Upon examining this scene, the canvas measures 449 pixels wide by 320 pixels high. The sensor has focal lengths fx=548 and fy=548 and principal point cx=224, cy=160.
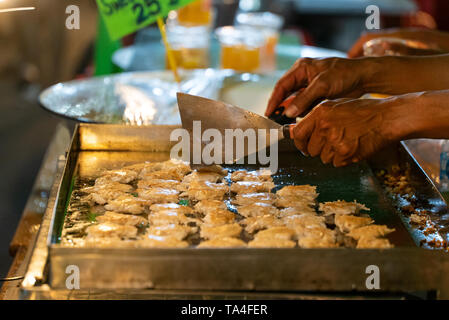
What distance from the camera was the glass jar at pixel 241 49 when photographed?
3885 millimetres

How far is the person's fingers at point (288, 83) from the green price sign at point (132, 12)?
2.25 ft

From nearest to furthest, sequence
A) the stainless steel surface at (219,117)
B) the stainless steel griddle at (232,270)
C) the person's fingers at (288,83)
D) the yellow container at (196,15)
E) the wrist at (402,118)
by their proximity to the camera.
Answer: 1. the stainless steel griddle at (232,270)
2. the wrist at (402,118)
3. the stainless steel surface at (219,117)
4. the person's fingers at (288,83)
5. the yellow container at (196,15)

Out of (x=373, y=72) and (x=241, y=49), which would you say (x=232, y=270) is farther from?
(x=241, y=49)

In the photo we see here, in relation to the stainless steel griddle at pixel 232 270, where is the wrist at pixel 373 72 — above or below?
above

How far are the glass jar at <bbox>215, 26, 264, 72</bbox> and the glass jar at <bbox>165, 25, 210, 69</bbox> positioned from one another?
145 millimetres

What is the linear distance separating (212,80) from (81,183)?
1.33 meters

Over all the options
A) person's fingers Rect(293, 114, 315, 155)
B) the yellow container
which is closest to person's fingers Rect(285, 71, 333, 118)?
person's fingers Rect(293, 114, 315, 155)

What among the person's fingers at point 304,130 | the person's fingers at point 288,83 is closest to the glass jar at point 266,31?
the person's fingers at point 288,83

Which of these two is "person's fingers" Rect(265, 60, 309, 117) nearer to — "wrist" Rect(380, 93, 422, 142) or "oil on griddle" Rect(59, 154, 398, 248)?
"oil on griddle" Rect(59, 154, 398, 248)

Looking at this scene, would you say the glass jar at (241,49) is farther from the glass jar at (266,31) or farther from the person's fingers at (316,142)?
the person's fingers at (316,142)

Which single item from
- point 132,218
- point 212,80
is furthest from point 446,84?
point 132,218

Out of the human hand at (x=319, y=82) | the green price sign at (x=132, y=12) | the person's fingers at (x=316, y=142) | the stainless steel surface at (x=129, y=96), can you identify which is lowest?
the stainless steel surface at (x=129, y=96)

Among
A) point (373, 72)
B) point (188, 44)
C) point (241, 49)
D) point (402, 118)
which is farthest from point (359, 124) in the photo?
point (188, 44)

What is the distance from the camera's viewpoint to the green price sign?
9.05 ft
